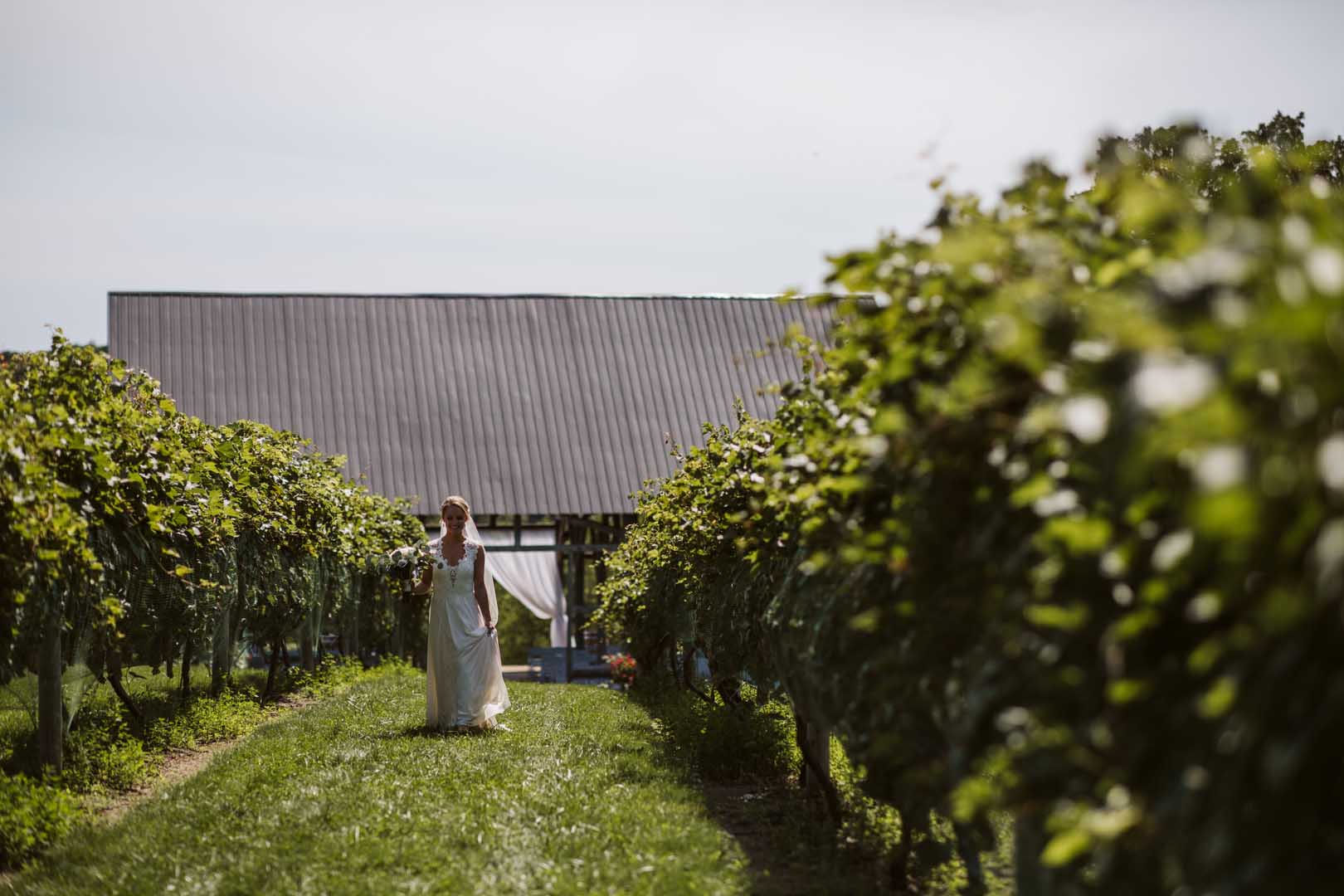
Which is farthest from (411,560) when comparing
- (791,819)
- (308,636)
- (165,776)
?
(791,819)

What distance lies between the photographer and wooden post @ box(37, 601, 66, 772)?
6.59m

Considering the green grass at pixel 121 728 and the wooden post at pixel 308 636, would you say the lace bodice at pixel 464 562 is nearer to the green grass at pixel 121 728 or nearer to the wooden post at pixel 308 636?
the green grass at pixel 121 728

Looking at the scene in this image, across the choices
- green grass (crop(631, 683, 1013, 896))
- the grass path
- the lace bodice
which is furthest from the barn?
the grass path

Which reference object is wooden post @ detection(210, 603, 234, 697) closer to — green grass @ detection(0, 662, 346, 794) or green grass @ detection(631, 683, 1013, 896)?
green grass @ detection(0, 662, 346, 794)

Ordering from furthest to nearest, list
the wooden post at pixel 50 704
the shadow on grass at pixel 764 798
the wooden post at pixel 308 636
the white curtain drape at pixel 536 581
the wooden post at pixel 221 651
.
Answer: the white curtain drape at pixel 536 581
the wooden post at pixel 308 636
the wooden post at pixel 221 651
the wooden post at pixel 50 704
the shadow on grass at pixel 764 798

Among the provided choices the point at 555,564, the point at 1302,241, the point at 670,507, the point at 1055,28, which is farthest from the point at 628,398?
the point at 1302,241

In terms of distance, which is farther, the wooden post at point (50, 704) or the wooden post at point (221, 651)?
the wooden post at point (221, 651)

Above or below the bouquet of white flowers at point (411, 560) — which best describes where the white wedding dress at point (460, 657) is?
below

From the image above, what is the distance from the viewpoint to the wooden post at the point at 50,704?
21.6 feet

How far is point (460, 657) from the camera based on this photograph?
31.6 feet

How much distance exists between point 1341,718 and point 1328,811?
0.17 metres

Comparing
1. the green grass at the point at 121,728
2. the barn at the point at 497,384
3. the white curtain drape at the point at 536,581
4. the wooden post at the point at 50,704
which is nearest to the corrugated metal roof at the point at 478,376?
the barn at the point at 497,384

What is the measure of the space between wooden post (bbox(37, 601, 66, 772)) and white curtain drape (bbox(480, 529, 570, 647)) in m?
15.0

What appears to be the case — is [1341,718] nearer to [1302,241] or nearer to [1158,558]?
[1158,558]
